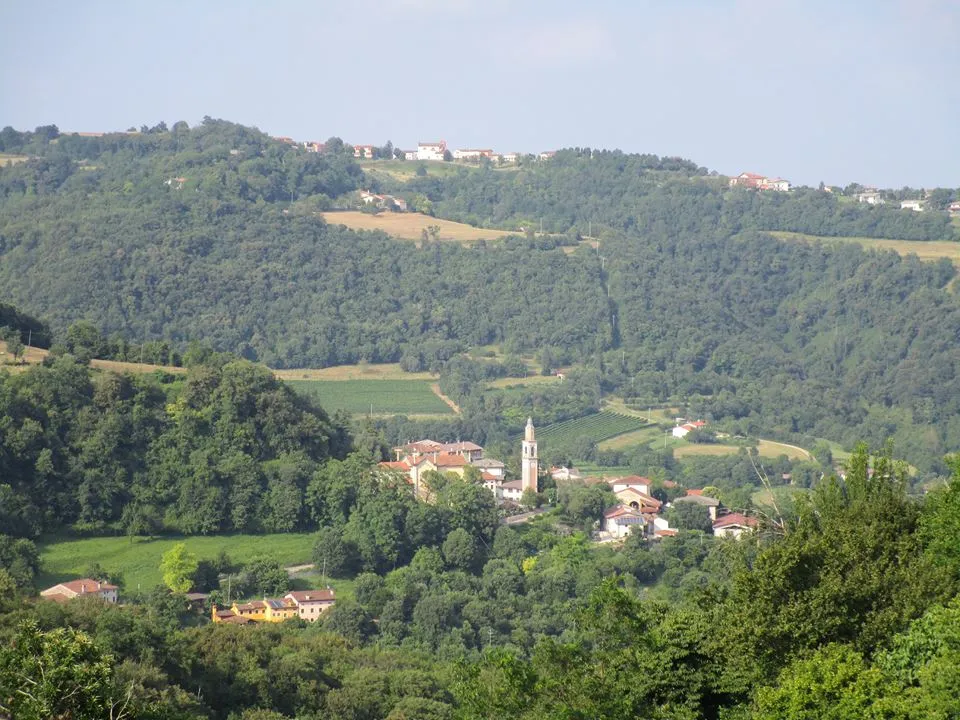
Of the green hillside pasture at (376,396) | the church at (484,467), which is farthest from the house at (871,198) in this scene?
the church at (484,467)

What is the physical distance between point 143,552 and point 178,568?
2.30 m

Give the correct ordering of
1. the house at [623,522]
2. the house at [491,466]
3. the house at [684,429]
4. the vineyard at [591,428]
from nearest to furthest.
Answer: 1. the house at [623,522]
2. the house at [491,466]
3. the vineyard at [591,428]
4. the house at [684,429]

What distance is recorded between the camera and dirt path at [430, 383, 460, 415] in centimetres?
8119

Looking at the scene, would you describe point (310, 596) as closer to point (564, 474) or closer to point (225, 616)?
point (225, 616)

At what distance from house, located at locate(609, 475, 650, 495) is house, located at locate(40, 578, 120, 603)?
22414 mm

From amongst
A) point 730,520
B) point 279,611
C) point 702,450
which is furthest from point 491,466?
point 279,611

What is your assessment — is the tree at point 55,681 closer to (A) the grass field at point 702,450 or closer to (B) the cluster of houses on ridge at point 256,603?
(B) the cluster of houses on ridge at point 256,603

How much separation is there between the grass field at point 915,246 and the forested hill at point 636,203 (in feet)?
3.89

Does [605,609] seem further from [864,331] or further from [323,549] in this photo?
[864,331]

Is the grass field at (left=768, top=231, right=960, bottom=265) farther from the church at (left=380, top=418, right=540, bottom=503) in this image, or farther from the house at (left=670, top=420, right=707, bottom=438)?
the church at (left=380, top=418, right=540, bottom=503)

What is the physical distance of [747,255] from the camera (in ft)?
379

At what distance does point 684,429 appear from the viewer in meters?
81.3

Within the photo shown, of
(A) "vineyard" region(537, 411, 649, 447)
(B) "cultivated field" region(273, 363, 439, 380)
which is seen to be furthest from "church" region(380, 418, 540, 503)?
(B) "cultivated field" region(273, 363, 439, 380)

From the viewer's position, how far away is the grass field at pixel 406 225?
105500mm
